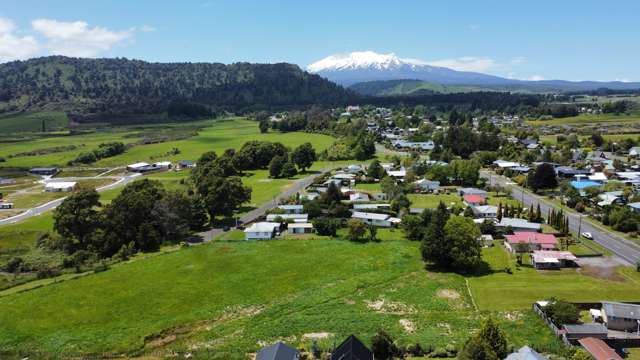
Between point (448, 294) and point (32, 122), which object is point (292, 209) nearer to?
point (448, 294)

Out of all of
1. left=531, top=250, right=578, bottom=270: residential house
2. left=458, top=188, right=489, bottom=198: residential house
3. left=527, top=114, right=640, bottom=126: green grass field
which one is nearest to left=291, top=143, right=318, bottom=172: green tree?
left=458, top=188, right=489, bottom=198: residential house

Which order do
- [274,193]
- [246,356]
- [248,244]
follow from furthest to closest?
[274,193] < [248,244] < [246,356]

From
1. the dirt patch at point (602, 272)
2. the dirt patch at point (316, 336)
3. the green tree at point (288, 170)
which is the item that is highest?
the green tree at point (288, 170)

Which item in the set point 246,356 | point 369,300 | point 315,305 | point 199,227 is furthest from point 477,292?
point 199,227

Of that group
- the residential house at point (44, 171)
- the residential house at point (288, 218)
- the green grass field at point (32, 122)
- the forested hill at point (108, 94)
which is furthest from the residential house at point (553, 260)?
the forested hill at point (108, 94)

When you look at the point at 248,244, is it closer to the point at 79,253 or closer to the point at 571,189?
the point at 79,253

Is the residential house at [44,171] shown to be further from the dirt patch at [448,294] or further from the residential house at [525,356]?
the residential house at [525,356]

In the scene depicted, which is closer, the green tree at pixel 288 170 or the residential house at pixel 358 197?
the residential house at pixel 358 197
